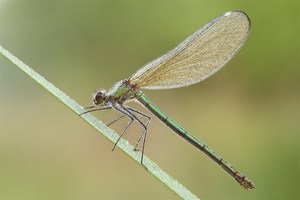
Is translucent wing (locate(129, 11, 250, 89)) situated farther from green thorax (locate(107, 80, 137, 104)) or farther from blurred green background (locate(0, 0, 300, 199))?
blurred green background (locate(0, 0, 300, 199))

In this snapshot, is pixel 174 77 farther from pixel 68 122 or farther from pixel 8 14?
pixel 8 14

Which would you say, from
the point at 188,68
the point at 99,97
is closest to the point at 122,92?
the point at 99,97

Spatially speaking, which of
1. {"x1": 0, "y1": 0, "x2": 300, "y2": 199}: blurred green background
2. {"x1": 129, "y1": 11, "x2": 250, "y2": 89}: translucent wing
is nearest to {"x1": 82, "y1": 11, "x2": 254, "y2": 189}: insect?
{"x1": 129, "y1": 11, "x2": 250, "y2": 89}: translucent wing

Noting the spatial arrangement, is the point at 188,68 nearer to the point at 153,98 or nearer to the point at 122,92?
the point at 122,92

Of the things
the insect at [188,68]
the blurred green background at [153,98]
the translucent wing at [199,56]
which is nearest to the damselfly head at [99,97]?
the insect at [188,68]

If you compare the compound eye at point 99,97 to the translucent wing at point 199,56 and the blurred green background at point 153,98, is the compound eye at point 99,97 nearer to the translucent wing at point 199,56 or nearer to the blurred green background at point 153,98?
the translucent wing at point 199,56
